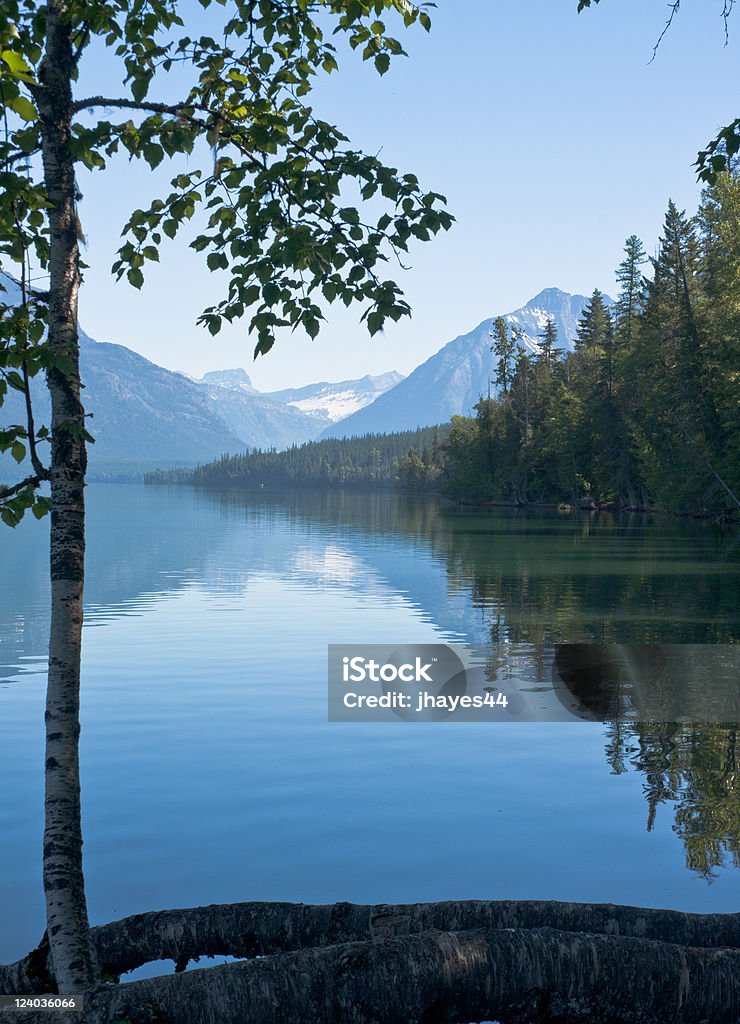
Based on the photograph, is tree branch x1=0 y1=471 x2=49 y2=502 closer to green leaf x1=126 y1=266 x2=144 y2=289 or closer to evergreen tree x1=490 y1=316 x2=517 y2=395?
green leaf x1=126 y1=266 x2=144 y2=289

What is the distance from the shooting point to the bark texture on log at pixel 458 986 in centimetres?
486

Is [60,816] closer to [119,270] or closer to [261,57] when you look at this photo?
[119,270]

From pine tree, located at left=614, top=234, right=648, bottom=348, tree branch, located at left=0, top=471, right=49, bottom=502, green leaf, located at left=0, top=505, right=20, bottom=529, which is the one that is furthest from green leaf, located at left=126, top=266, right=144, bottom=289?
pine tree, located at left=614, top=234, right=648, bottom=348

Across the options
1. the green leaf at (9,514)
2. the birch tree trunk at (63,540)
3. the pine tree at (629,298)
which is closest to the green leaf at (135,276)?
the birch tree trunk at (63,540)

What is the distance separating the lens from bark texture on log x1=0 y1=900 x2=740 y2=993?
605cm

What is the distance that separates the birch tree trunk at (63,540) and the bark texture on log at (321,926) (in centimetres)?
45

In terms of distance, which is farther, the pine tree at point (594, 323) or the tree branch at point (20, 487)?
the pine tree at point (594, 323)

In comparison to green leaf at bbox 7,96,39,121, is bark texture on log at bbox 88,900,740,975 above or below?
below

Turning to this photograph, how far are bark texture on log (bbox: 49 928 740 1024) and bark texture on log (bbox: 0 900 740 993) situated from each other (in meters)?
0.77

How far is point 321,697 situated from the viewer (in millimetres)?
20562

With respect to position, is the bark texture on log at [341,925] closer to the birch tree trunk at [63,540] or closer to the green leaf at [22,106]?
the birch tree trunk at [63,540]

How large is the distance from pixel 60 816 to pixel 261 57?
16.0ft

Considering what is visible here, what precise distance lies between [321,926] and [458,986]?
4.54 ft

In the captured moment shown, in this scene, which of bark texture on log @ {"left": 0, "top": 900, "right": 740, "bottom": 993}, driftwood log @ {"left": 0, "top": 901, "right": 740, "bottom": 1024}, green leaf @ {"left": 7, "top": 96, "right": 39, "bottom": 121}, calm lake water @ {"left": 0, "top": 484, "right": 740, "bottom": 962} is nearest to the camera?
green leaf @ {"left": 7, "top": 96, "right": 39, "bottom": 121}
